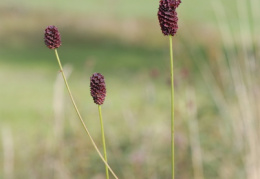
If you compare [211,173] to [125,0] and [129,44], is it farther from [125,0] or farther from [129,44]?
[125,0]

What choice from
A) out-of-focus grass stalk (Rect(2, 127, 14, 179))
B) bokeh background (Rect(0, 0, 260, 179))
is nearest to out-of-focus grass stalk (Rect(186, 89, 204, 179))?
bokeh background (Rect(0, 0, 260, 179))

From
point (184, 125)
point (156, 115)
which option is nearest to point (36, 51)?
point (156, 115)

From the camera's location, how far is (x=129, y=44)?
10664 millimetres

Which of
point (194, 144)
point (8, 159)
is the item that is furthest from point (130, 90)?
point (194, 144)

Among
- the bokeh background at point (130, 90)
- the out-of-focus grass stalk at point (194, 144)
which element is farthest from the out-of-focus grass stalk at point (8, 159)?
the out-of-focus grass stalk at point (194, 144)

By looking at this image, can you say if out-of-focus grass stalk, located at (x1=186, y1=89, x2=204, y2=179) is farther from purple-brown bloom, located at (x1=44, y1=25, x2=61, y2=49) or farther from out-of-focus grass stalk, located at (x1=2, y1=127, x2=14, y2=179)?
purple-brown bloom, located at (x1=44, y1=25, x2=61, y2=49)

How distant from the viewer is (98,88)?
795 mm

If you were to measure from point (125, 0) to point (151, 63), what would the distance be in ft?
12.0

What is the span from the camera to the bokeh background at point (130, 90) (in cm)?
279

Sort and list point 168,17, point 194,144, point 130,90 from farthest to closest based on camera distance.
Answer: point 130,90, point 194,144, point 168,17

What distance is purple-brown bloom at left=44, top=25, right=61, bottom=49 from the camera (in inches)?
30.7

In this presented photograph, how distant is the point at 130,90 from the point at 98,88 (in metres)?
5.92

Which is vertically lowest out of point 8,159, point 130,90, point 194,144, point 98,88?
point 8,159

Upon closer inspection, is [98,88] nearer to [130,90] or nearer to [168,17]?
[168,17]
